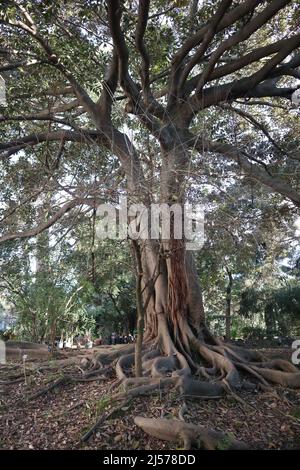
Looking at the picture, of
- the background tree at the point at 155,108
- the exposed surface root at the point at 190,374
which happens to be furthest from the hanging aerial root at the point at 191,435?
the background tree at the point at 155,108

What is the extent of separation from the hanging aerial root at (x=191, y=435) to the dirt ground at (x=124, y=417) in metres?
0.06

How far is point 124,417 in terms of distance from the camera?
3.26m

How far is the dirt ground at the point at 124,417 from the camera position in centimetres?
300

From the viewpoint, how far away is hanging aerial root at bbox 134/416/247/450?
109 inches

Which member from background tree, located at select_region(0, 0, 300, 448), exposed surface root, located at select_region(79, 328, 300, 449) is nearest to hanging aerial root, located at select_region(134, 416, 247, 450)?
exposed surface root, located at select_region(79, 328, 300, 449)

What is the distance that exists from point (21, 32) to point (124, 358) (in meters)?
4.30

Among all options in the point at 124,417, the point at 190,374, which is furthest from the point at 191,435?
the point at 190,374

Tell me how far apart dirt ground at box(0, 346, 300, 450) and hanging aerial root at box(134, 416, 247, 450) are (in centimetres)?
6

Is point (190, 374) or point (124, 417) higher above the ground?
point (190, 374)

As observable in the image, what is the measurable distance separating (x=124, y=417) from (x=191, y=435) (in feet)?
2.26

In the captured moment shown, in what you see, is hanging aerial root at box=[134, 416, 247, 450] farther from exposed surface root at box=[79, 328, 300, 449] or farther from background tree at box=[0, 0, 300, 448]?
background tree at box=[0, 0, 300, 448]

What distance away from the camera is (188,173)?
335cm

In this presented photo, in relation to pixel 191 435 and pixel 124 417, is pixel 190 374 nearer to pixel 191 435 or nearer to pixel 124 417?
pixel 124 417

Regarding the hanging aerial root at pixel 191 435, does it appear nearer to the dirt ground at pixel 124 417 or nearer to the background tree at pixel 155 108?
the dirt ground at pixel 124 417
